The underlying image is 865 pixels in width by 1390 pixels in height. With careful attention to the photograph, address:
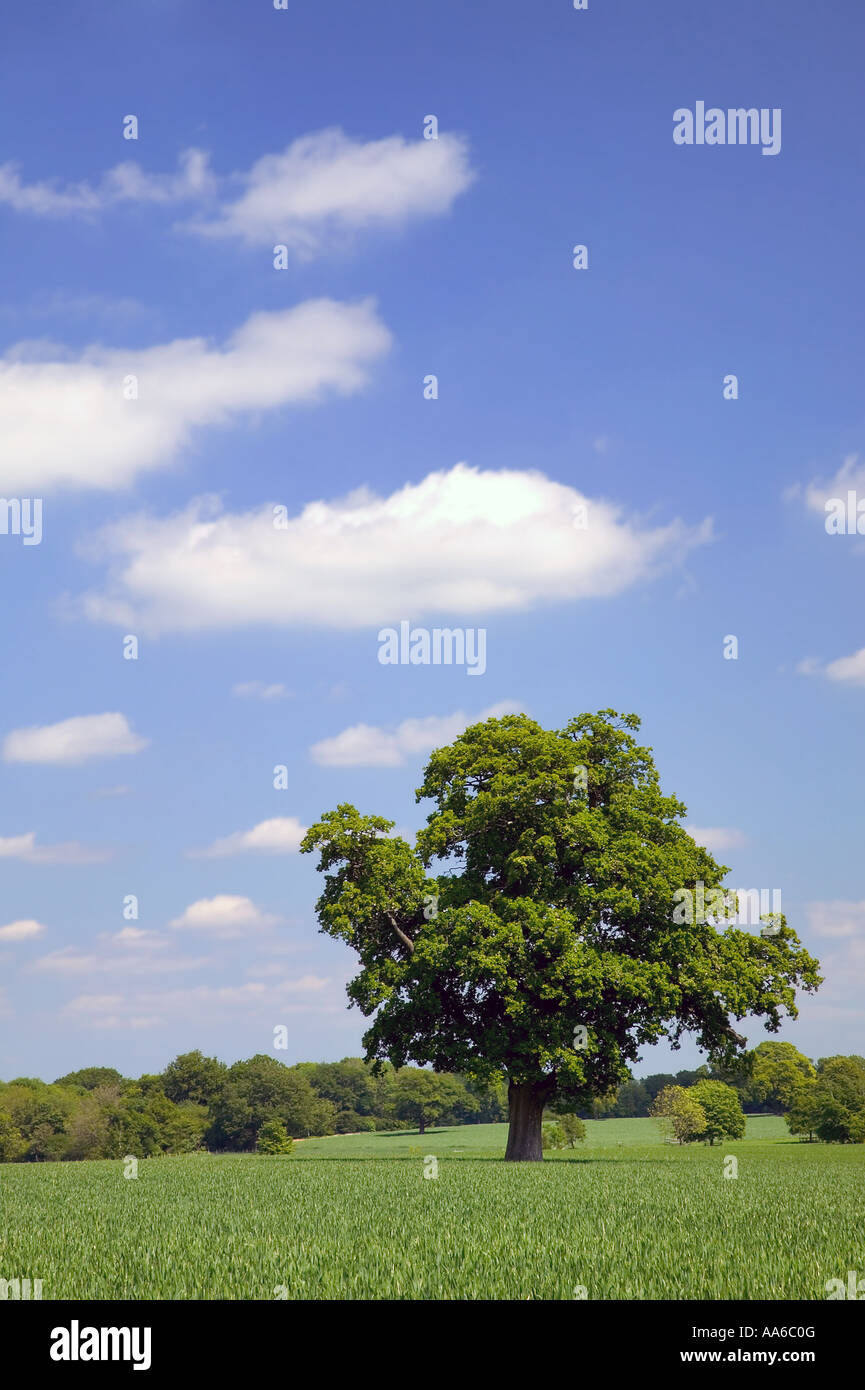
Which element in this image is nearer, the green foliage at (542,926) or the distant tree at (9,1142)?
the green foliage at (542,926)

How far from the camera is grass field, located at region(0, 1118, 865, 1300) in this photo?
12.5 meters

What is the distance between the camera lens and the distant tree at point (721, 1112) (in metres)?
88.8

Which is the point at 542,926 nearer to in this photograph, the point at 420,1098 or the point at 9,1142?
the point at 9,1142

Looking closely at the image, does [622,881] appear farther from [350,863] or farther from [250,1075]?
[250,1075]

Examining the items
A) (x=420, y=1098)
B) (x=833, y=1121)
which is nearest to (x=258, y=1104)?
(x=420, y=1098)

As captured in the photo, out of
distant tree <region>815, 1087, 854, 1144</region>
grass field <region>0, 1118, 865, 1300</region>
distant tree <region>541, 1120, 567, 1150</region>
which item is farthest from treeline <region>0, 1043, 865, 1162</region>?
grass field <region>0, 1118, 865, 1300</region>

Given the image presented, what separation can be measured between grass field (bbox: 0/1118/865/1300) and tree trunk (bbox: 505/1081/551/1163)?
1216 centimetres

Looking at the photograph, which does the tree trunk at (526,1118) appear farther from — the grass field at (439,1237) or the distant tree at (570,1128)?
the distant tree at (570,1128)

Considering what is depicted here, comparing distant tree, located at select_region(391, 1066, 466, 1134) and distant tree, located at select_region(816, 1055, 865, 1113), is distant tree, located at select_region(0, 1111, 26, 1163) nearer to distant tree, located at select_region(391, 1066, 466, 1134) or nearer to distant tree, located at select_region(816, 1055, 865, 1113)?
distant tree, located at select_region(391, 1066, 466, 1134)

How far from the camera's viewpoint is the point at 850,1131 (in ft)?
278

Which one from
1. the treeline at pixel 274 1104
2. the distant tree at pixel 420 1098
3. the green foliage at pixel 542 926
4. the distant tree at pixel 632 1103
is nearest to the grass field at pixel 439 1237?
the green foliage at pixel 542 926

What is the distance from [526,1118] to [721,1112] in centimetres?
5148

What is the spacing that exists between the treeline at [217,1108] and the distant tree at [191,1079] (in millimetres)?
117
